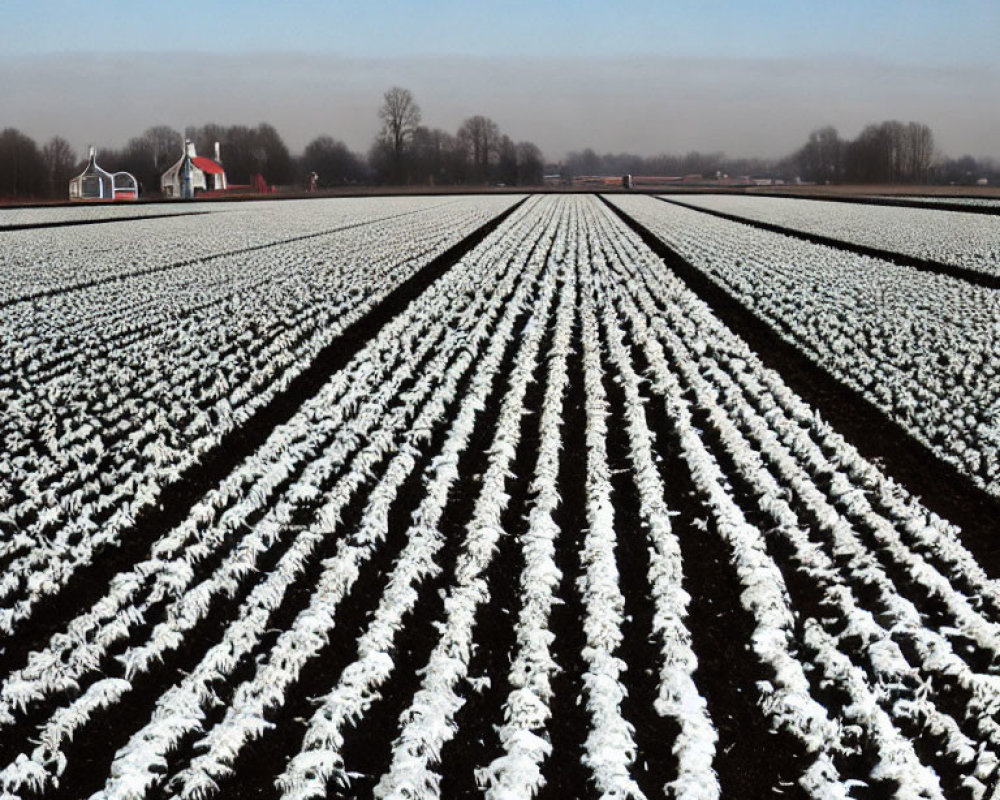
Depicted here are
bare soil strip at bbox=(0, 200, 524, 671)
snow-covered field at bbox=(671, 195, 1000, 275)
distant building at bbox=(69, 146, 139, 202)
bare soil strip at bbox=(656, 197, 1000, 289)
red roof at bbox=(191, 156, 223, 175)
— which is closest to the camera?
bare soil strip at bbox=(0, 200, 524, 671)

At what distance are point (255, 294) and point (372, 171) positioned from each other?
11590cm

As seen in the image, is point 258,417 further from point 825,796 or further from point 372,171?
point 372,171

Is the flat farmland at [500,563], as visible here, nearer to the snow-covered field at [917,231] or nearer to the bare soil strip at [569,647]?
the bare soil strip at [569,647]

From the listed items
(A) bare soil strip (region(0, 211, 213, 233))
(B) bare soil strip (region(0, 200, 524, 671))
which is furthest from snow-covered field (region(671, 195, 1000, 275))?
(A) bare soil strip (region(0, 211, 213, 233))

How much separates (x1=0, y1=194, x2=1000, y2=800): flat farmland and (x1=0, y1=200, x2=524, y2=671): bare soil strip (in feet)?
0.08

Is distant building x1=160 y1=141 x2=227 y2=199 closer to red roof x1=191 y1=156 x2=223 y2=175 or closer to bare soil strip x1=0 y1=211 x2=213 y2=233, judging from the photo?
red roof x1=191 y1=156 x2=223 y2=175

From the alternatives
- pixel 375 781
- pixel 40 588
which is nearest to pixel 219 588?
pixel 40 588

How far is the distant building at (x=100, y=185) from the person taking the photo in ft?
277

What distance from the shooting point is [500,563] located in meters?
4.32

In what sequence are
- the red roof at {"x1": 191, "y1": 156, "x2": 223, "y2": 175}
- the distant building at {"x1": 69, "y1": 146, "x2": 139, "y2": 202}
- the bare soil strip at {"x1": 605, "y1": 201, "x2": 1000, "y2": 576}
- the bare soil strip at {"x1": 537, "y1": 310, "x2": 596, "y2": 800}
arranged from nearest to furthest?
the bare soil strip at {"x1": 537, "y1": 310, "x2": 596, "y2": 800} < the bare soil strip at {"x1": 605, "y1": 201, "x2": 1000, "y2": 576} < the distant building at {"x1": 69, "y1": 146, "x2": 139, "y2": 202} < the red roof at {"x1": 191, "y1": 156, "x2": 223, "y2": 175}

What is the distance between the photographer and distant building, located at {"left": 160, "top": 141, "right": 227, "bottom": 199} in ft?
294

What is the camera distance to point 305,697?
10.8 ft

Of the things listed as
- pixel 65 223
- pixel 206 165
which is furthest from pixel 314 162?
pixel 65 223

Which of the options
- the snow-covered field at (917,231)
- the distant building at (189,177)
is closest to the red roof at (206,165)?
the distant building at (189,177)
